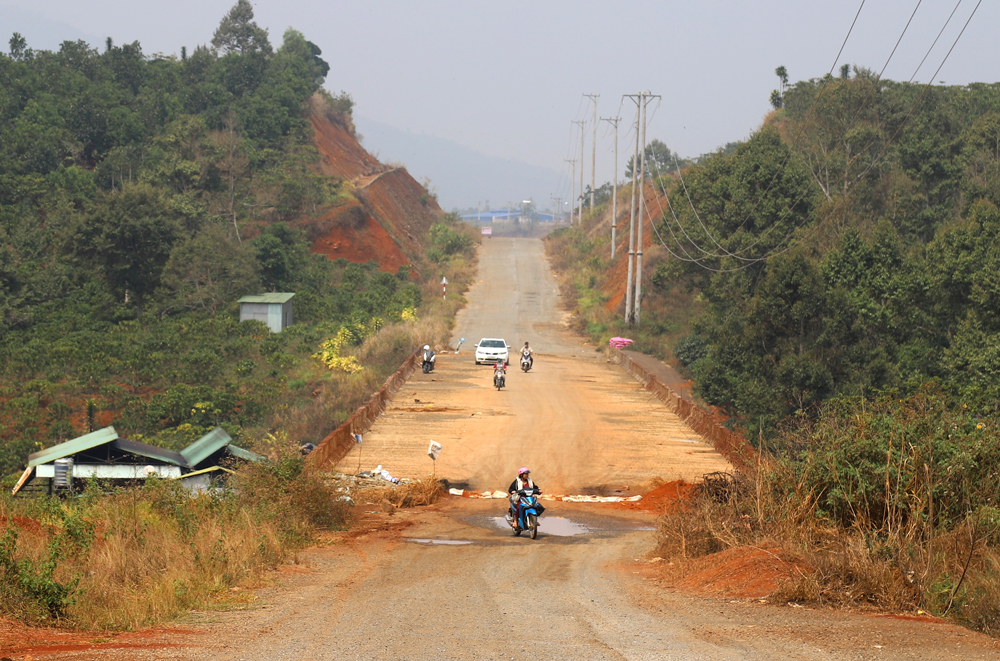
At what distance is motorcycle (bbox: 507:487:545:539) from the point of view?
14539 mm

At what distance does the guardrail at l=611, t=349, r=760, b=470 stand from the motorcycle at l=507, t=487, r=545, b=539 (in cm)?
394

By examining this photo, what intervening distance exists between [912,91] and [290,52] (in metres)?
66.6

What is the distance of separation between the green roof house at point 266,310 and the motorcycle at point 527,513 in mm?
37139

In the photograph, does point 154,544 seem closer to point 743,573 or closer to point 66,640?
point 66,640

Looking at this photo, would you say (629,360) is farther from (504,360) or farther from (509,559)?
(509,559)

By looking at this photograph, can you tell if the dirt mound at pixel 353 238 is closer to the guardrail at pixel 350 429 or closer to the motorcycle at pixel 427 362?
the motorcycle at pixel 427 362

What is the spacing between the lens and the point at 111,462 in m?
16.6

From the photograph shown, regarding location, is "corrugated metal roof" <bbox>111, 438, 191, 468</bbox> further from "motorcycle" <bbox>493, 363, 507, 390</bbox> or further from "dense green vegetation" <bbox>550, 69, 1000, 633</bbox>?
"motorcycle" <bbox>493, 363, 507, 390</bbox>

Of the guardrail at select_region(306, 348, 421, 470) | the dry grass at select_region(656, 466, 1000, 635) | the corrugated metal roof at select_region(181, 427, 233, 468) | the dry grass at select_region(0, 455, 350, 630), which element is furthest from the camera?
the guardrail at select_region(306, 348, 421, 470)

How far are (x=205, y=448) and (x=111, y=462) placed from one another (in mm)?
1684

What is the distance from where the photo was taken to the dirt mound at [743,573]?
9.22 m

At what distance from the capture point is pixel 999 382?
25047 mm

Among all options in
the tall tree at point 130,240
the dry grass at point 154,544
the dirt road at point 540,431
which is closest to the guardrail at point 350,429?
the dirt road at point 540,431

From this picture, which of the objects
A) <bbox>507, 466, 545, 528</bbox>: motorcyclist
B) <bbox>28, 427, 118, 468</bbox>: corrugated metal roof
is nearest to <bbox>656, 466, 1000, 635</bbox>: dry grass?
<bbox>507, 466, 545, 528</bbox>: motorcyclist
